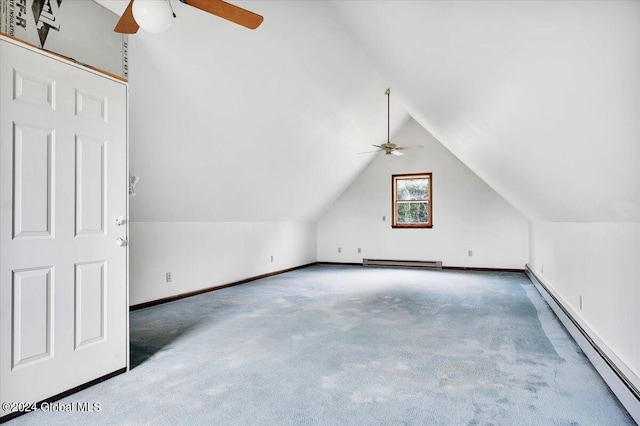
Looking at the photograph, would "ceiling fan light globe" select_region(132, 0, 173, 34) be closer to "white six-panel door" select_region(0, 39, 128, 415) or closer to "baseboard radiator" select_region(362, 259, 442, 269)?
"white six-panel door" select_region(0, 39, 128, 415)

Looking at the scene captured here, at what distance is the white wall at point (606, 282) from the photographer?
7.02 ft

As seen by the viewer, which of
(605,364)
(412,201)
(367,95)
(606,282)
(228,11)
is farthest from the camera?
(412,201)

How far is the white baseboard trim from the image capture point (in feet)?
6.50

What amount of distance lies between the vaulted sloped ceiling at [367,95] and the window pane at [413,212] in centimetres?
241

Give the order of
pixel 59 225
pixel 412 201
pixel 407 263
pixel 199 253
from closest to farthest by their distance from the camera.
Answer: pixel 59 225 < pixel 199 253 < pixel 407 263 < pixel 412 201

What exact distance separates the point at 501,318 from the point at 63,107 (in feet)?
14.0

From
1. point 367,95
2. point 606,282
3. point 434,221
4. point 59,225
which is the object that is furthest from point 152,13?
point 434,221

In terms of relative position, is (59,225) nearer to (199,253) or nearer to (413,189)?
(199,253)

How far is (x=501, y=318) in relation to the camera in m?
3.98

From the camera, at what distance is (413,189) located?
8570 millimetres

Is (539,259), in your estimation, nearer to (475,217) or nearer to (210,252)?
(475,217)

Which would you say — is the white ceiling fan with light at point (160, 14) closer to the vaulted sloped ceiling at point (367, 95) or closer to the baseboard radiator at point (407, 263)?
the vaulted sloped ceiling at point (367, 95)

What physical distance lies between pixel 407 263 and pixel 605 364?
6.03 m

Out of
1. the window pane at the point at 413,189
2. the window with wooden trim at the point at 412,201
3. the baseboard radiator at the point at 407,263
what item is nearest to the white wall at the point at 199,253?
the baseboard radiator at the point at 407,263
